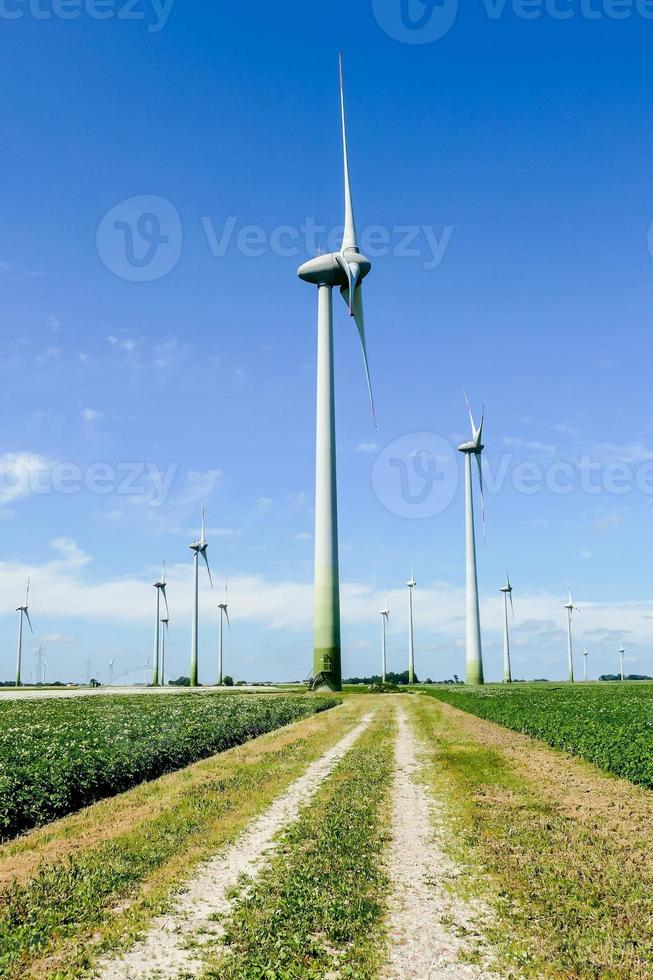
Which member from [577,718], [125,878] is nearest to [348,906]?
[125,878]

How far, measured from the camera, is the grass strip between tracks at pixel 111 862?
10555 millimetres

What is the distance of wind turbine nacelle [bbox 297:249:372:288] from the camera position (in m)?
96.8

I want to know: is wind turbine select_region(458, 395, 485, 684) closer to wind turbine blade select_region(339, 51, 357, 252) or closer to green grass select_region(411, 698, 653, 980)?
wind turbine blade select_region(339, 51, 357, 252)

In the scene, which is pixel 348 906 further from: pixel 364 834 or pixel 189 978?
pixel 364 834

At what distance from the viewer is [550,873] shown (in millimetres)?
13492

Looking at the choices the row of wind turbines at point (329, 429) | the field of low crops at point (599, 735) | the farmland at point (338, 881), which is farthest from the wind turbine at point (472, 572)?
the farmland at point (338, 881)

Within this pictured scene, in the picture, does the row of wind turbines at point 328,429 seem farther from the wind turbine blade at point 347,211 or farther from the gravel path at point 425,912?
the gravel path at point 425,912

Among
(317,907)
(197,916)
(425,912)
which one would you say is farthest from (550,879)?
(197,916)

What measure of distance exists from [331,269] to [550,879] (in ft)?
299

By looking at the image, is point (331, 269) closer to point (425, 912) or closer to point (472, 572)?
point (472, 572)

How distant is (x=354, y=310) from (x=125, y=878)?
8475cm

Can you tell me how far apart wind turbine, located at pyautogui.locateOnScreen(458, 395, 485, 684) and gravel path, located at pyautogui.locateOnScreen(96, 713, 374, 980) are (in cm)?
10704

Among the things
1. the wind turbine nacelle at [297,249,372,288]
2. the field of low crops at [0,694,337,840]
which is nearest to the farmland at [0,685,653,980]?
the field of low crops at [0,694,337,840]

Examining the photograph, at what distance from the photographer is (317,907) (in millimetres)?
11789
